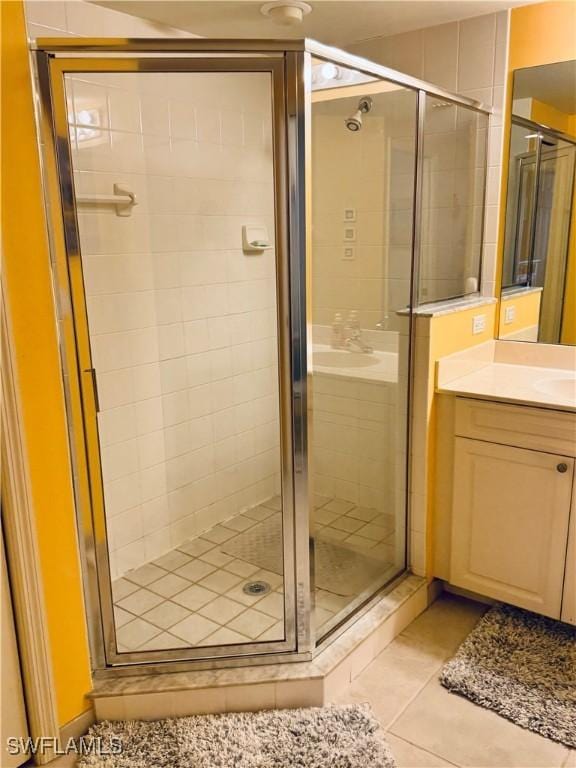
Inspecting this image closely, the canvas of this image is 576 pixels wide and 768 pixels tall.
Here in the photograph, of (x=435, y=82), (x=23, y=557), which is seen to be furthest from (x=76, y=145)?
(x=435, y=82)

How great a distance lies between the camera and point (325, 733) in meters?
1.69

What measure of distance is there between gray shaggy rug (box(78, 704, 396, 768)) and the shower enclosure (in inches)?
6.6

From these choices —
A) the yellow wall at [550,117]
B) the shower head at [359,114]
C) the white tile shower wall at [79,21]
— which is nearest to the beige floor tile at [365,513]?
the shower head at [359,114]

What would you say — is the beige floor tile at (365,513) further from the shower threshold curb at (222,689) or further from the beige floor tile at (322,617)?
the shower threshold curb at (222,689)

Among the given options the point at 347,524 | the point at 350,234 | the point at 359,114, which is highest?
the point at 359,114

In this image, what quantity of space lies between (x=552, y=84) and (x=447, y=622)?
206cm

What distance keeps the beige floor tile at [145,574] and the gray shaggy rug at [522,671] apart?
109 centimetres

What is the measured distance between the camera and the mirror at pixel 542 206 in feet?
7.27

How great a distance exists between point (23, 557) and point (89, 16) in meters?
1.79

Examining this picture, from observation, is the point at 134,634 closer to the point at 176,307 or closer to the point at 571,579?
the point at 176,307

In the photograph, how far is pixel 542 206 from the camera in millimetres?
2311

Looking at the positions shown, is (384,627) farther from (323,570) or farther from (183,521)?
(183,521)

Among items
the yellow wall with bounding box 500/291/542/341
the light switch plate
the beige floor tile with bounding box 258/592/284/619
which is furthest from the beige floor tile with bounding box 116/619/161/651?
the yellow wall with bounding box 500/291/542/341

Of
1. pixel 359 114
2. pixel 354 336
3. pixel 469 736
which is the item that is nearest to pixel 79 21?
pixel 359 114
